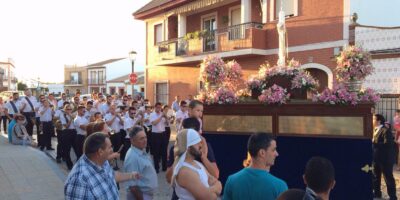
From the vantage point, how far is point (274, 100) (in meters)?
7.05

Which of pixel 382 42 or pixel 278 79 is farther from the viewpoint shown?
pixel 382 42

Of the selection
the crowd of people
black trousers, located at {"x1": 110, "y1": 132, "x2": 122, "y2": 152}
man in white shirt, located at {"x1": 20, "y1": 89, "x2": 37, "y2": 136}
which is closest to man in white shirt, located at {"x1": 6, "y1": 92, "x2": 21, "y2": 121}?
man in white shirt, located at {"x1": 20, "y1": 89, "x2": 37, "y2": 136}

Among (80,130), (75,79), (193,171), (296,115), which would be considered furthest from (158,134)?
(75,79)

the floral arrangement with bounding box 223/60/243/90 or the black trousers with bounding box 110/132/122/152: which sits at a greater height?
the floral arrangement with bounding box 223/60/243/90

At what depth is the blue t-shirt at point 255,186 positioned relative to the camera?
119 inches

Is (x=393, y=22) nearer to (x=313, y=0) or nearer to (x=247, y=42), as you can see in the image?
(x=313, y=0)

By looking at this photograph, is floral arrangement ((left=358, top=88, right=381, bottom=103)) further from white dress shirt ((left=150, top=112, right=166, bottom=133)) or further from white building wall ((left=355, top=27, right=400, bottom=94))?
white building wall ((left=355, top=27, right=400, bottom=94))

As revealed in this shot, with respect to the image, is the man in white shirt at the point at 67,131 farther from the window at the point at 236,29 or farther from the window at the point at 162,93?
the window at the point at 162,93

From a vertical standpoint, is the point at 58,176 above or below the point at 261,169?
below

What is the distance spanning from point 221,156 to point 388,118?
6.93m

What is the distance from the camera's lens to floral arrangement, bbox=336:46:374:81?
21.9 ft

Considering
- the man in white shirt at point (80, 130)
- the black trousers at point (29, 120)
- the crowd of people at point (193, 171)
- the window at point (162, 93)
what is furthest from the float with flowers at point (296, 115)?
the window at point (162, 93)

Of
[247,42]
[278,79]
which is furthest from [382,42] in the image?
[278,79]

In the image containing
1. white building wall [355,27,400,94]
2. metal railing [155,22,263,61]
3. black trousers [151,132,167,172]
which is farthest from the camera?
metal railing [155,22,263,61]
